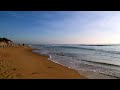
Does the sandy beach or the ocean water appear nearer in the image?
the sandy beach

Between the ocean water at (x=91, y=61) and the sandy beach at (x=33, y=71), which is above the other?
the sandy beach at (x=33, y=71)

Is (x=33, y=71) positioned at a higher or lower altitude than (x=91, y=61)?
higher

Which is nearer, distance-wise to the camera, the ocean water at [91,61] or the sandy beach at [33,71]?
the sandy beach at [33,71]

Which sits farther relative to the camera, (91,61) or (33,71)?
Answer: (91,61)

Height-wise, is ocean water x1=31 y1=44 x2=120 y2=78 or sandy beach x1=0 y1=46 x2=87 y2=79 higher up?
sandy beach x1=0 y1=46 x2=87 y2=79
